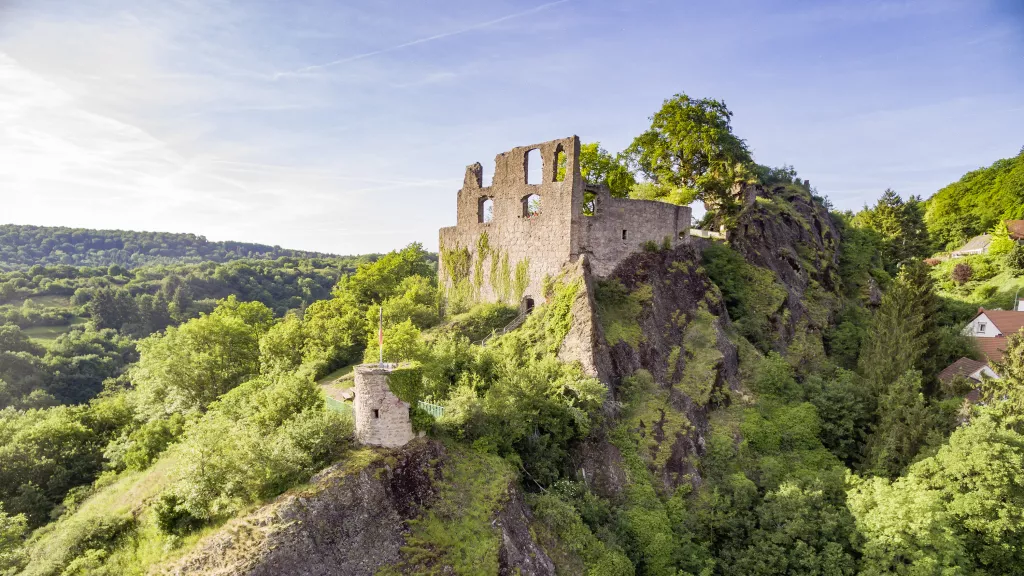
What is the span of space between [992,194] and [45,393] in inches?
4639

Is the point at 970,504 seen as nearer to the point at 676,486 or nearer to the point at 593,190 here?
the point at 676,486

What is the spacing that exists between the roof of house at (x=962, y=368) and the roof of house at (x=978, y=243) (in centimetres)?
3244

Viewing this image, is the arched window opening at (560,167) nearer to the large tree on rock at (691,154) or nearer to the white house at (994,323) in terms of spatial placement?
the large tree on rock at (691,154)

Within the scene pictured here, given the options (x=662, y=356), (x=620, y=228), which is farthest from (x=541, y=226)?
(x=662, y=356)

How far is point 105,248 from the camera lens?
6181 inches

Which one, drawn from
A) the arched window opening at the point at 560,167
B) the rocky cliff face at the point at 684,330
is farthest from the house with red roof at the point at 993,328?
the arched window opening at the point at 560,167

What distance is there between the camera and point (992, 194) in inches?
2918

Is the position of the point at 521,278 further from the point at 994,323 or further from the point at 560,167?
the point at 994,323

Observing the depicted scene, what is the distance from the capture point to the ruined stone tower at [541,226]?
97.2ft

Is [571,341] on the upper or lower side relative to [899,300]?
lower

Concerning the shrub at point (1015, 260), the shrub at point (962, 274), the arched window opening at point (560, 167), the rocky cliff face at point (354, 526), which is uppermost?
the arched window opening at point (560, 167)

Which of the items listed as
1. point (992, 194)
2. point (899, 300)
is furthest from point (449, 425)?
point (992, 194)

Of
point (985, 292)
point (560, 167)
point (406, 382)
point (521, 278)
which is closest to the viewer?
point (406, 382)

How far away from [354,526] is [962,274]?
63.5 metres
